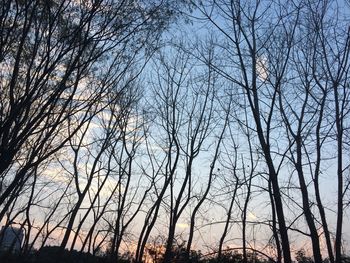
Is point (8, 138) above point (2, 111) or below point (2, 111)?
below

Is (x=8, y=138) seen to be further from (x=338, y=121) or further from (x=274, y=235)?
(x=338, y=121)

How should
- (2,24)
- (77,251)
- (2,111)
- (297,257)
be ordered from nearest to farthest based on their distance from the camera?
(2,24), (2,111), (297,257), (77,251)

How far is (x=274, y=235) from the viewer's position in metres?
8.73

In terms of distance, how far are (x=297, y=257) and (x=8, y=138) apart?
1438cm

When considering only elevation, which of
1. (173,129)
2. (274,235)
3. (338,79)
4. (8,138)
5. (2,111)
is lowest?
(274,235)

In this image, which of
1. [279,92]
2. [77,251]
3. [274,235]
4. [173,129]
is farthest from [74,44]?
[77,251]

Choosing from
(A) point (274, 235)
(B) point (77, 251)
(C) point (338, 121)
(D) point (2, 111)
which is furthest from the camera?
(B) point (77, 251)

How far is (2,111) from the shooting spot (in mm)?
6961

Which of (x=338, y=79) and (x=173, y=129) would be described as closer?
(x=338, y=79)

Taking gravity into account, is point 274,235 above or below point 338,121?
below

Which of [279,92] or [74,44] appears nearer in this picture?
[74,44]

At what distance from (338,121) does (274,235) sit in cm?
290

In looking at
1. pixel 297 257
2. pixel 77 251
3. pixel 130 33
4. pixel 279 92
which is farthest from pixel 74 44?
pixel 77 251

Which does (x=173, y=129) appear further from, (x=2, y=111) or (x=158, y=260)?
(x=2, y=111)
